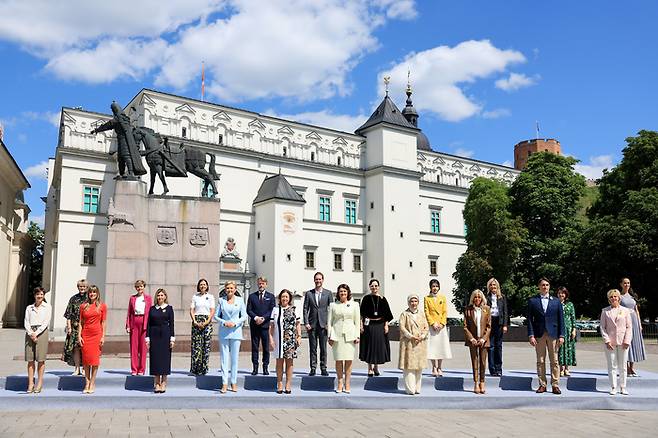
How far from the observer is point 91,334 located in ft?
34.5

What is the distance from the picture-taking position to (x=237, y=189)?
45062mm

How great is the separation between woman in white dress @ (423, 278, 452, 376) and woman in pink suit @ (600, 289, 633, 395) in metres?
2.70

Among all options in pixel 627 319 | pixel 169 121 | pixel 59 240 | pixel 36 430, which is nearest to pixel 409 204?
pixel 169 121

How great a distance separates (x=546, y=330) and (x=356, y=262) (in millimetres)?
38947

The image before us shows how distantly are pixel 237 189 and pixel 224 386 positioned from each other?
3490 centimetres

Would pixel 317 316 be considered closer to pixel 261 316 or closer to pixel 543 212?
pixel 261 316

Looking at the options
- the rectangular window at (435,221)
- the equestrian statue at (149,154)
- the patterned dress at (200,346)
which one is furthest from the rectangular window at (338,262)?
the patterned dress at (200,346)

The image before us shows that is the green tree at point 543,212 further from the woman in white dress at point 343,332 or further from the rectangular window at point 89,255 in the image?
the woman in white dress at point 343,332

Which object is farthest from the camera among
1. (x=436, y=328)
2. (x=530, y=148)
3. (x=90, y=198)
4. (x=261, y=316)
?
(x=530, y=148)

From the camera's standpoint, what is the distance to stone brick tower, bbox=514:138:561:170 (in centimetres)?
9225

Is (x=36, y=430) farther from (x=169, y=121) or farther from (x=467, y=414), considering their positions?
(x=169, y=121)

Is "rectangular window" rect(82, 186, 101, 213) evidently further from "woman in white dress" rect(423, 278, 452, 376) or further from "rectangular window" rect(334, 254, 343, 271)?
"woman in white dress" rect(423, 278, 452, 376)

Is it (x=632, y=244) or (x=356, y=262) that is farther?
(x=356, y=262)

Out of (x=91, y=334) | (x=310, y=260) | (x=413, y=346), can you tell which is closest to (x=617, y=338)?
(x=413, y=346)
